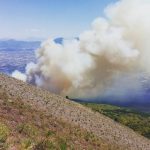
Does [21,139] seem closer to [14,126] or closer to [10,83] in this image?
[14,126]

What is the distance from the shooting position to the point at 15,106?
4116 centimetres

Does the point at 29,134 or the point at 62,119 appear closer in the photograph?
the point at 29,134

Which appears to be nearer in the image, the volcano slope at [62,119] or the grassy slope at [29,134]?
the grassy slope at [29,134]

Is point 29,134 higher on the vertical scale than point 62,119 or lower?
lower

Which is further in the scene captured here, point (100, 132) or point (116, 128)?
point (116, 128)

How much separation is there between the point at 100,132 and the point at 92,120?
16.0 ft

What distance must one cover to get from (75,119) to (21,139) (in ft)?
100

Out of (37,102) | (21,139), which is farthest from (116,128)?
(21,139)

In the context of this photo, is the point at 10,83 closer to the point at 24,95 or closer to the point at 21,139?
the point at 24,95

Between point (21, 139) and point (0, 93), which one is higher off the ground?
point (0, 93)

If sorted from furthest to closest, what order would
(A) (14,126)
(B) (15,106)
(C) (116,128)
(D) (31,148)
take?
(C) (116,128) < (B) (15,106) < (A) (14,126) < (D) (31,148)

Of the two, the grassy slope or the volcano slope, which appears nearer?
the grassy slope

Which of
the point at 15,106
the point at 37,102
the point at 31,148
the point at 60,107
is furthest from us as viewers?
the point at 60,107

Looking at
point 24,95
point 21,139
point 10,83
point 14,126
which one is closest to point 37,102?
point 24,95
